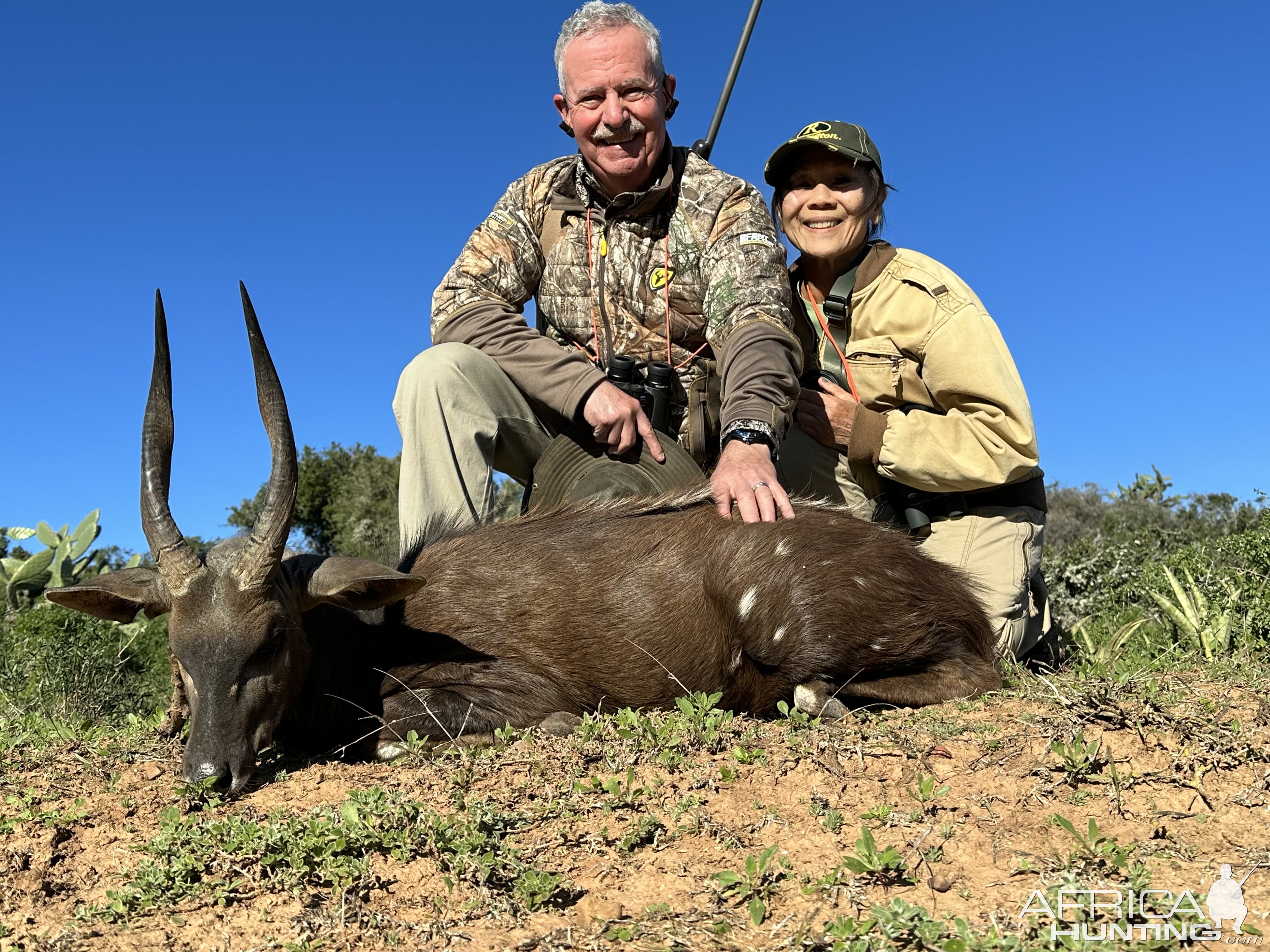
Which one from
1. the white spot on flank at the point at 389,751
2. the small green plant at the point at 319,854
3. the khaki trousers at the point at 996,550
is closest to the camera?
the small green plant at the point at 319,854

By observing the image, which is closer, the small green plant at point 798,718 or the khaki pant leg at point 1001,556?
the small green plant at point 798,718

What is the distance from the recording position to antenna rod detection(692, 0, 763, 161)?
7.95 m

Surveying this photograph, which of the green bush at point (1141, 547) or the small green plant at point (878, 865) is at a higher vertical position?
the green bush at point (1141, 547)

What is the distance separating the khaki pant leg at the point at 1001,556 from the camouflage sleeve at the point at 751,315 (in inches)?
49.1

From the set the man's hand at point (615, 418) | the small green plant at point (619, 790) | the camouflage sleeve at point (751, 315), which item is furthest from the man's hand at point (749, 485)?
the small green plant at point (619, 790)

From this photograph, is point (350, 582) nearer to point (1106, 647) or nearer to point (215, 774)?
point (215, 774)

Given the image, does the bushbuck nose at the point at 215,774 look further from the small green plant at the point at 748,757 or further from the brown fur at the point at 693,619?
the small green plant at the point at 748,757

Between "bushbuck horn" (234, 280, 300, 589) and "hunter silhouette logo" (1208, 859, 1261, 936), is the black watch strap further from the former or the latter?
"hunter silhouette logo" (1208, 859, 1261, 936)

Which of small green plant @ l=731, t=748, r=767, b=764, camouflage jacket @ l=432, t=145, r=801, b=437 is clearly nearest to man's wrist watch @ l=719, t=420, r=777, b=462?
camouflage jacket @ l=432, t=145, r=801, b=437

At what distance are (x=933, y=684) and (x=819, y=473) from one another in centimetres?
184

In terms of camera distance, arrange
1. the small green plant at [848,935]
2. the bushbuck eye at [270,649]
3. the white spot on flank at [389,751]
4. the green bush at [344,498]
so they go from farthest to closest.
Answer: the green bush at [344,498] → the white spot on flank at [389,751] → the bushbuck eye at [270,649] → the small green plant at [848,935]

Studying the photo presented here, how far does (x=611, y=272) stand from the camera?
6.34 meters

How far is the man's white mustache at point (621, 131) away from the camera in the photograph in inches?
238

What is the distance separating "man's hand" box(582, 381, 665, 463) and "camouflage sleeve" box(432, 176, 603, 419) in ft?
0.29
